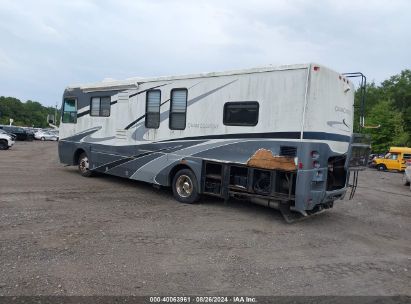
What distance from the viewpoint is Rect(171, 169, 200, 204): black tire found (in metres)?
9.59

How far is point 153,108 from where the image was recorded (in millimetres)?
10742

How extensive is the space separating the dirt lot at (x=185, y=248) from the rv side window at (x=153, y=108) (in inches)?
73.3

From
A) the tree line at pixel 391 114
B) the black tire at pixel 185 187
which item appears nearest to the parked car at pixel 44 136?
the tree line at pixel 391 114

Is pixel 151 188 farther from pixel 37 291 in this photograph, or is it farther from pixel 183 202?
pixel 37 291

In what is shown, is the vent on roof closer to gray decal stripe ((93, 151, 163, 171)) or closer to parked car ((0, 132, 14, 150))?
gray decal stripe ((93, 151, 163, 171))

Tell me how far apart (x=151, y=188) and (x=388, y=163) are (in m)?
26.4

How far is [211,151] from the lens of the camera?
30.5 ft

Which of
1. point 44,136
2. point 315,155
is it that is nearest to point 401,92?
point 44,136

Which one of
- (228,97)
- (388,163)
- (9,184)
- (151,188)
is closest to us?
(228,97)

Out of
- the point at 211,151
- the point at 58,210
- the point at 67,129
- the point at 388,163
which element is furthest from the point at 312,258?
the point at 388,163

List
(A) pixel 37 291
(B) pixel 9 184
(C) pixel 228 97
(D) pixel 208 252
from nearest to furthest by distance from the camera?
(A) pixel 37 291 → (D) pixel 208 252 → (C) pixel 228 97 → (B) pixel 9 184

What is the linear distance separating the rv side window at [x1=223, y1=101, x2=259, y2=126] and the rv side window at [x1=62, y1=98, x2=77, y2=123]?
21.7ft

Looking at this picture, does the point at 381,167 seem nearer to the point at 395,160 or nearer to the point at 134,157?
the point at 395,160

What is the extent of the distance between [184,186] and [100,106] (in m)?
4.38
